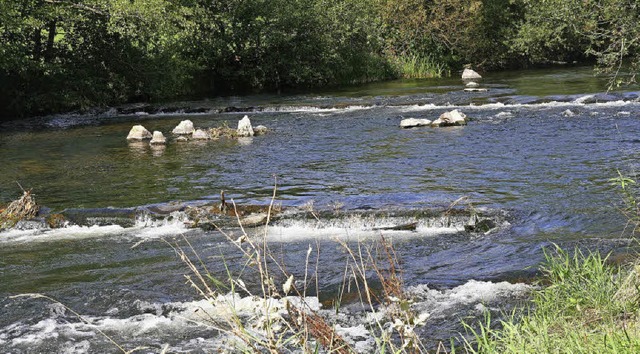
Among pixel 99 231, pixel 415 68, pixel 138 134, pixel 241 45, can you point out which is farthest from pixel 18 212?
pixel 415 68

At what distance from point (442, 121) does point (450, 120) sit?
7.9 inches

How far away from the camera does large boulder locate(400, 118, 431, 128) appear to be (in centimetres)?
1895

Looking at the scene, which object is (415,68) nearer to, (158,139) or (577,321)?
(158,139)

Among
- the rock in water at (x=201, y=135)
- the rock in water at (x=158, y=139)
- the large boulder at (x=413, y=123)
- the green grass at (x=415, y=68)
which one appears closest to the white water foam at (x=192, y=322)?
the rock in water at (x=158, y=139)

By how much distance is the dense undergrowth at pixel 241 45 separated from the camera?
78.5 ft

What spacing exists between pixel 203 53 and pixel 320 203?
2046 centimetres

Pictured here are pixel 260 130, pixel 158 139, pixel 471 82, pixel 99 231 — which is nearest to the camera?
pixel 99 231

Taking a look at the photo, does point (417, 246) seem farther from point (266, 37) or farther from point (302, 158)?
point (266, 37)

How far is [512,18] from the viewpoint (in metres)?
42.1

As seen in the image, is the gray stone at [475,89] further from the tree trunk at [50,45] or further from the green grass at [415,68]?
the tree trunk at [50,45]

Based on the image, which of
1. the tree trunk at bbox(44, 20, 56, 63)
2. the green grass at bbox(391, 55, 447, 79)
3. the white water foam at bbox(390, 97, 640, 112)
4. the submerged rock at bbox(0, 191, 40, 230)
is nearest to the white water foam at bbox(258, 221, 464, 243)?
the submerged rock at bbox(0, 191, 40, 230)

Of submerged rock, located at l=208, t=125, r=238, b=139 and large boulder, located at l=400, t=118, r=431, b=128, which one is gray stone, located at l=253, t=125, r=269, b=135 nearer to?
submerged rock, located at l=208, t=125, r=238, b=139

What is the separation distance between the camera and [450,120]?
18.9 meters

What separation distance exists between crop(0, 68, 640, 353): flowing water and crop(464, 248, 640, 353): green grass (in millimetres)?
782
